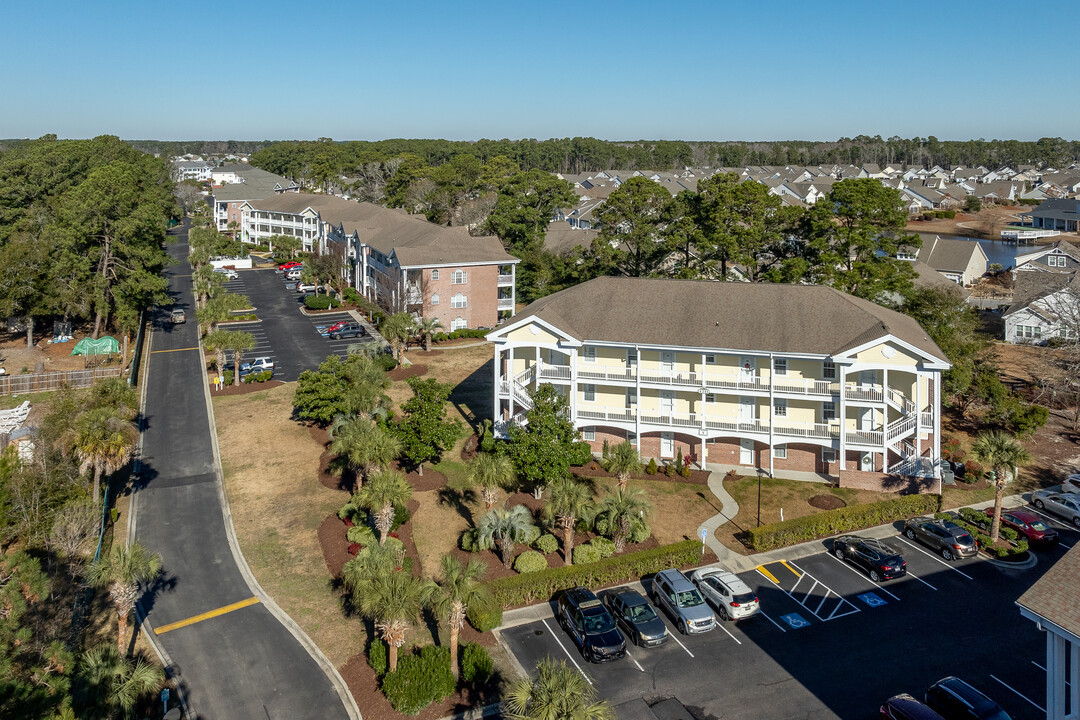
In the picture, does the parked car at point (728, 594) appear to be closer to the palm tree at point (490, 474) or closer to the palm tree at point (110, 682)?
the palm tree at point (490, 474)

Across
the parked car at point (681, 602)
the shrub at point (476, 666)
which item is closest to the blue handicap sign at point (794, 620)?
the parked car at point (681, 602)

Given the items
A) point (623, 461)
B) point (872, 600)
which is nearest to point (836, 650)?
point (872, 600)

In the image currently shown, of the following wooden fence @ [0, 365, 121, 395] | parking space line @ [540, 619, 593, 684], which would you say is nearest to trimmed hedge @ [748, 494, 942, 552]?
parking space line @ [540, 619, 593, 684]

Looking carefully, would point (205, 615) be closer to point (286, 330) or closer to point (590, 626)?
point (590, 626)

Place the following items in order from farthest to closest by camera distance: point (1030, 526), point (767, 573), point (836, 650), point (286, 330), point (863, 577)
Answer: point (286, 330) → point (1030, 526) → point (767, 573) → point (863, 577) → point (836, 650)

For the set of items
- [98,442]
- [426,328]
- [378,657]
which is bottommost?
[378,657]

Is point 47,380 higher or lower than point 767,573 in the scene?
higher

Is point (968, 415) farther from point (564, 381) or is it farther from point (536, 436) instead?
point (536, 436)
